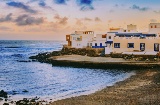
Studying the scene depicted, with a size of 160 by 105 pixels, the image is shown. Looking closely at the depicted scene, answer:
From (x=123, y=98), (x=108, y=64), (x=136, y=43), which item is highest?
(x=136, y=43)

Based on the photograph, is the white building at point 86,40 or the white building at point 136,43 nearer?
the white building at point 136,43

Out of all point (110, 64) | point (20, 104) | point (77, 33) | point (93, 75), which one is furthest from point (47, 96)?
point (77, 33)

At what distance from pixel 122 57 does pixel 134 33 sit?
9.99 meters

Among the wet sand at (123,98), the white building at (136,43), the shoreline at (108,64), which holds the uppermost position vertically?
the white building at (136,43)

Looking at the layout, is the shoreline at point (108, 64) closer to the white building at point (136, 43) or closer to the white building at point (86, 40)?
the white building at point (136, 43)

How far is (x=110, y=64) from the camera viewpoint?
46219 mm

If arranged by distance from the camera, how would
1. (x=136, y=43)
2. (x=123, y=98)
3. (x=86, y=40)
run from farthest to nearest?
(x=86, y=40) < (x=136, y=43) < (x=123, y=98)

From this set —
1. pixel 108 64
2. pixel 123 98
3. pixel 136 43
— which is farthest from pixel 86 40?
pixel 123 98

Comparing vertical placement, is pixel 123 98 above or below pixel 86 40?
below

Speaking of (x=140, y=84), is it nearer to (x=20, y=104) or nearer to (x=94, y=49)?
(x=20, y=104)

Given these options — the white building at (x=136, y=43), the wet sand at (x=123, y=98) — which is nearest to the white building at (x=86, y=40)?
the white building at (x=136, y=43)

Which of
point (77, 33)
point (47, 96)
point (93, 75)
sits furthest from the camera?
point (77, 33)

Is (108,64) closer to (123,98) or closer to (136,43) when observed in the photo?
(136,43)

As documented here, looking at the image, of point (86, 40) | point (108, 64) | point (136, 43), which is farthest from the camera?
point (86, 40)
